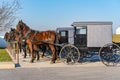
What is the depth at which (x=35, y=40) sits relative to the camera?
21.5m

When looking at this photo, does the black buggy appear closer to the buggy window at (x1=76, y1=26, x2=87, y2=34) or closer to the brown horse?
the buggy window at (x1=76, y1=26, x2=87, y2=34)

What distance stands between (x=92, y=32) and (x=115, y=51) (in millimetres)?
1517

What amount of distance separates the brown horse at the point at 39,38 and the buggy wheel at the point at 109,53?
113 inches

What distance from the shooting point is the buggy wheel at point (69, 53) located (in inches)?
781

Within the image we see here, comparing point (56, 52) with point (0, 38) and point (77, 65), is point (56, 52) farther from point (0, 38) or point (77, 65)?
point (0, 38)

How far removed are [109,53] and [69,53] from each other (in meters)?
2.03

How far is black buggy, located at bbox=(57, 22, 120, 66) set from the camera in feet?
64.0

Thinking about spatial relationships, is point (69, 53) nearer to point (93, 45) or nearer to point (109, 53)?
point (93, 45)

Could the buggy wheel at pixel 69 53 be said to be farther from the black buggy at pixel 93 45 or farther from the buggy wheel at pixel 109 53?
A: the buggy wheel at pixel 109 53

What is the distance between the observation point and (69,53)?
65.3 feet

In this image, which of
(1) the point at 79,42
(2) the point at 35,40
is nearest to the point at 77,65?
(1) the point at 79,42

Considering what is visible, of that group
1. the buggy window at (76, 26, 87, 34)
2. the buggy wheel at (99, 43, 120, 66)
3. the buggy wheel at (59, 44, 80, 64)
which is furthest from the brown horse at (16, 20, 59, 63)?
the buggy wheel at (99, 43, 120, 66)

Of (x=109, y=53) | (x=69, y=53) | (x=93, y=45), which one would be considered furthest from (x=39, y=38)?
(x=109, y=53)

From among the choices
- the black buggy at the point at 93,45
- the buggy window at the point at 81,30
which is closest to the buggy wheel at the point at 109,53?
the black buggy at the point at 93,45
